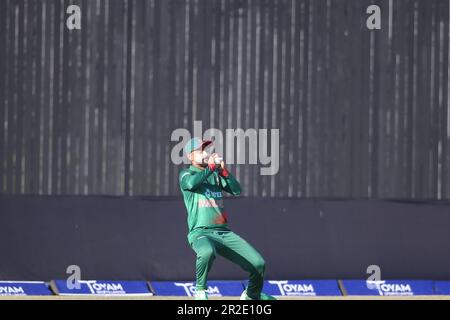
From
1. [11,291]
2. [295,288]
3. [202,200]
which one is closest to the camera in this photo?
[202,200]

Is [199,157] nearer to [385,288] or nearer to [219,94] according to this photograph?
[219,94]

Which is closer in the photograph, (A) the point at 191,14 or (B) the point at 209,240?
(B) the point at 209,240

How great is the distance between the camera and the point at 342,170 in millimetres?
10859

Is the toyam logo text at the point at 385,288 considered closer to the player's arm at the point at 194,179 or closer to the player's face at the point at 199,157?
the player's face at the point at 199,157

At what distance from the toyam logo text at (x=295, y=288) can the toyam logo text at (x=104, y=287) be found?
81.6 inches

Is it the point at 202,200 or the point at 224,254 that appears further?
the point at 202,200

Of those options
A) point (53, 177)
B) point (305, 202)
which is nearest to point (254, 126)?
point (305, 202)

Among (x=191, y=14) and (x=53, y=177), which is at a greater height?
(x=191, y=14)

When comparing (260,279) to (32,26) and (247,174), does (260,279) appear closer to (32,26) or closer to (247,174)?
(247,174)

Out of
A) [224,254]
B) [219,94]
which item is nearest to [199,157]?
[224,254]

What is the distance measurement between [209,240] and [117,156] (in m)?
2.99

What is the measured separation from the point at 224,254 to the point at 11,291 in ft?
12.3

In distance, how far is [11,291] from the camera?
1063cm

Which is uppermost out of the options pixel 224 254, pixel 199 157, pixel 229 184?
pixel 199 157
